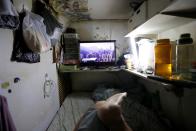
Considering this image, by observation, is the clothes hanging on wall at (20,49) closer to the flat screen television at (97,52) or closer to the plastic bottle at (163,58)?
the plastic bottle at (163,58)

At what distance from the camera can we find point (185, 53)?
90 cm

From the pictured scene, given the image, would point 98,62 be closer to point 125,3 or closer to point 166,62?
point 125,3

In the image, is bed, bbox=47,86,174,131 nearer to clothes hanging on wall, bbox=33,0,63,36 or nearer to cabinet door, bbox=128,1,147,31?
cabinet door, bbox=128,1,147,31

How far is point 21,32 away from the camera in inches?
45.9

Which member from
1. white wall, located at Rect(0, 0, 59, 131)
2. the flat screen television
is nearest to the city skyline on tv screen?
the flat screen television

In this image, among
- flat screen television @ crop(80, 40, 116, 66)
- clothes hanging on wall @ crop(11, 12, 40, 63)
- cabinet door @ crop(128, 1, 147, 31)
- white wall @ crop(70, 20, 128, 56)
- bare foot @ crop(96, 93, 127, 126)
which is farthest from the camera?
white wall @ crop(70, 20, 128, 56)

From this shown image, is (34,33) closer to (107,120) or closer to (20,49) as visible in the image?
(20,49)

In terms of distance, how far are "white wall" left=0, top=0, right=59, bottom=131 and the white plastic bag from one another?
0.11m

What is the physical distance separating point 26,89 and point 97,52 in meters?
1.54

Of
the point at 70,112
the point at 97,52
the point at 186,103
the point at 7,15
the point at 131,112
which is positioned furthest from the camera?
the point at 97,52

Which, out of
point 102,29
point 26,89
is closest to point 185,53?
point 26,89

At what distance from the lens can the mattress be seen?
154 cm

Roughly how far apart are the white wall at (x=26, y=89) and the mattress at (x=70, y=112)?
0.13 metres

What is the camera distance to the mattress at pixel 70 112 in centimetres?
154
